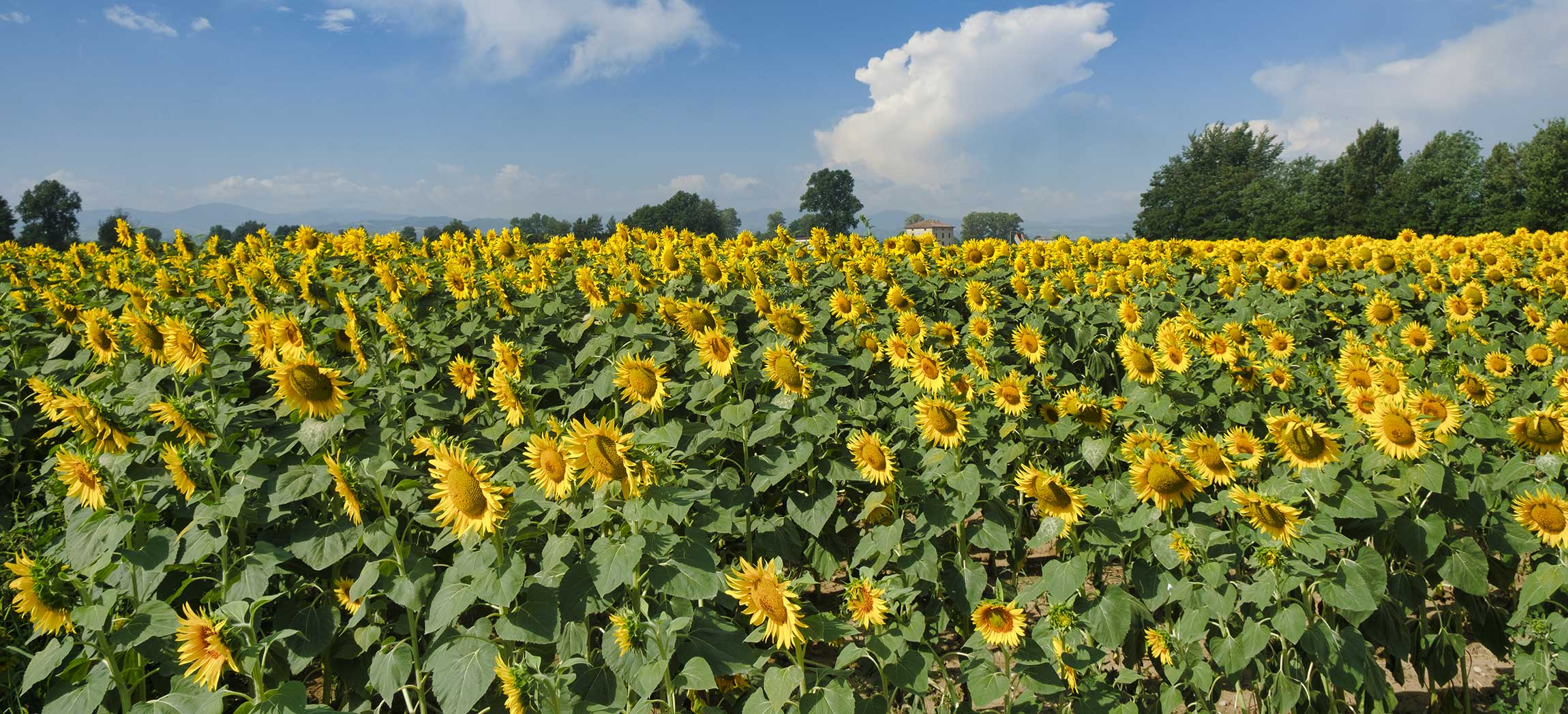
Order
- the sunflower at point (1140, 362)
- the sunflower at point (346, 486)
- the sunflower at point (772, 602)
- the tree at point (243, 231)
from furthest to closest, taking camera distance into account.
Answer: the tree at point (243, 231)
the sunflower at point (1140, 362)
the sunflower at point (346, 486)
the sunflower at point (772, 602)

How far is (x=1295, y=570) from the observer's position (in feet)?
9.87

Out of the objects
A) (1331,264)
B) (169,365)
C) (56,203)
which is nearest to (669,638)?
(169,365)

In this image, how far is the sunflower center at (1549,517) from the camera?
3119mm

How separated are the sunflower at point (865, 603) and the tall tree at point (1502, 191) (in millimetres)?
61214

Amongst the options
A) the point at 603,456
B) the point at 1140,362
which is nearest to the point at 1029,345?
the point at 1140,362

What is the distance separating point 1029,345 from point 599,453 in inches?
143

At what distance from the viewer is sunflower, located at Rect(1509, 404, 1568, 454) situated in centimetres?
328

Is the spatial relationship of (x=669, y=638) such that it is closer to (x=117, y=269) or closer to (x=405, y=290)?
(x=405, y=290)

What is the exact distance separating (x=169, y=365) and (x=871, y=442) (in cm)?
409

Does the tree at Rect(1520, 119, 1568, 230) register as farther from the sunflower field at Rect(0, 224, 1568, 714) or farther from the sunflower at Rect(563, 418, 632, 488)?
the sunflower at Rect(563, 418, 632, 488)

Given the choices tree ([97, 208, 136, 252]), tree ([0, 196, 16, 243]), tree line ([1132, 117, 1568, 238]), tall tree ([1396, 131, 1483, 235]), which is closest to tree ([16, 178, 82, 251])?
tree ([0, 196, 16, 243])

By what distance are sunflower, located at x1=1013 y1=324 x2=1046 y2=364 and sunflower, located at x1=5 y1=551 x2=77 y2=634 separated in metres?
5.18

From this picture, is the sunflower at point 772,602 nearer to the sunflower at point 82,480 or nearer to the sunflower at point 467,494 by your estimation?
the sunflower at point 467,494

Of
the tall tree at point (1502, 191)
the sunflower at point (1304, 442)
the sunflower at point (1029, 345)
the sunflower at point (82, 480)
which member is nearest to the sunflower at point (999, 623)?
the sunflower at point (1304, 442)
